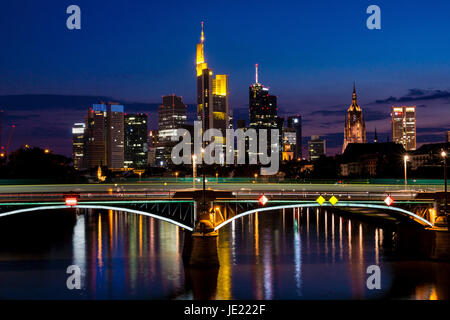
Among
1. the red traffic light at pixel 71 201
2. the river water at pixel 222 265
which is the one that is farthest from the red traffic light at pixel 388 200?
the red traffic light at pixel 71 201

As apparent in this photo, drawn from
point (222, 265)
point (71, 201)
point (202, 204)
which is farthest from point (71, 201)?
point (222, 265)

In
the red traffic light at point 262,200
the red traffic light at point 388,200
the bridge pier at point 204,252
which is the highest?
the red traffic light at point 262,200

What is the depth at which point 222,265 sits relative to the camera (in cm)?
5912

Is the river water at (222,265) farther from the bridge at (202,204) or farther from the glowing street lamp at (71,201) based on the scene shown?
the glowing street lamp at (71,201)

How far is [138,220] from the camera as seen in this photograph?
114 m

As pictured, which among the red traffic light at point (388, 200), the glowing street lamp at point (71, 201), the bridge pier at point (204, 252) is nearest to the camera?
the glowing street lamp at point (71, 201)

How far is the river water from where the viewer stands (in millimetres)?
49125

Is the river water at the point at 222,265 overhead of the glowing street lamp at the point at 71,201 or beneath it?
beneath

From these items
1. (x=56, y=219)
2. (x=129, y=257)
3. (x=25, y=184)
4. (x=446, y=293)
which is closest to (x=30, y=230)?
(x=56, y=219)

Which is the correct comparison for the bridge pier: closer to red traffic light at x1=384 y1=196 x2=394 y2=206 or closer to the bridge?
the bridge

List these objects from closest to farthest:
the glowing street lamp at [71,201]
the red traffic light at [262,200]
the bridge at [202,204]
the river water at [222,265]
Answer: the river water at [222,265], the glowing street lamp at [71,201], the bridge at [202,204], the red traffic light at [262,200]

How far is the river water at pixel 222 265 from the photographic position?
1934 inches

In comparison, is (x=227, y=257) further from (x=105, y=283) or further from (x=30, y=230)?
(x=30, y=230)
